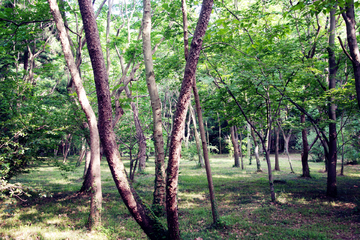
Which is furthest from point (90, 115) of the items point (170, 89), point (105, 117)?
point (170, 89)

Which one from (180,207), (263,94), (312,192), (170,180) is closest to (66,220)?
(180,207)

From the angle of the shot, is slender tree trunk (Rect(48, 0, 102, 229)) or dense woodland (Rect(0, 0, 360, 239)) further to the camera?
slender tree trunk (Rect(48, 0, 102, 229))

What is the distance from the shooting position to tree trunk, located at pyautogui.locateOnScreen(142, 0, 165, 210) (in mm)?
4918

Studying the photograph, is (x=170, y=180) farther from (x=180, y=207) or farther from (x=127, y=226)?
(x=180, y=207)

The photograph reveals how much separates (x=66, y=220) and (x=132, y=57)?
5513mm

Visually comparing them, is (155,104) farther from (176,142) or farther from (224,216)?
(224,216)

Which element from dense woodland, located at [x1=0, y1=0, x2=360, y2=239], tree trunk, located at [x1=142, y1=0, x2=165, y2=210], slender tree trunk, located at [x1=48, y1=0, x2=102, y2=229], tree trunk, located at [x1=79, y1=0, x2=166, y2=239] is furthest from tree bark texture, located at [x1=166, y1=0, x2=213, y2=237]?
slender tree trunk, located at [x1=48, y1=0, x2=102, y2=229]

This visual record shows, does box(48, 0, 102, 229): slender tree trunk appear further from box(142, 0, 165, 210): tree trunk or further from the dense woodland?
box(142, 0, 165, 210): tree trunk

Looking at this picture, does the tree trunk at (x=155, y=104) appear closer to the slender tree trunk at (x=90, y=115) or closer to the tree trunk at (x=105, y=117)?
the slender tree trunk at (x=90, y=115)

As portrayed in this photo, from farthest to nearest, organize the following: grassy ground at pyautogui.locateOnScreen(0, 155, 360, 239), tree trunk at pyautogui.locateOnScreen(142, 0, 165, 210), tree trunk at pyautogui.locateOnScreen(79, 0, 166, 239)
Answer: tree trunk at pyautogui.locateOnScreen(142, 0, 165, 210) → grassy ground at pyautogui.locateOnScreen(0, 155, 360, 239) → tree trunk at pyautogui.locateOnScreen(79, 0, 166, 239)

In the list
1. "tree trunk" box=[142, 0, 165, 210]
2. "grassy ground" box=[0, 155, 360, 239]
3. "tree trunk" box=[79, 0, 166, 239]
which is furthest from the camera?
"tree trunk" box=[142, 0, 165, 210]

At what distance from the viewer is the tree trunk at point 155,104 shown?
16.1ft

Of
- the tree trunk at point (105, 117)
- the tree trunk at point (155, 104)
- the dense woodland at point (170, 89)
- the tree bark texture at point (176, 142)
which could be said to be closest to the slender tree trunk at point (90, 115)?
the dense woodland at point (170, 89)

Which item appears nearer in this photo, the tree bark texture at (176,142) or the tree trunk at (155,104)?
the tree bark texture at (176,142)
